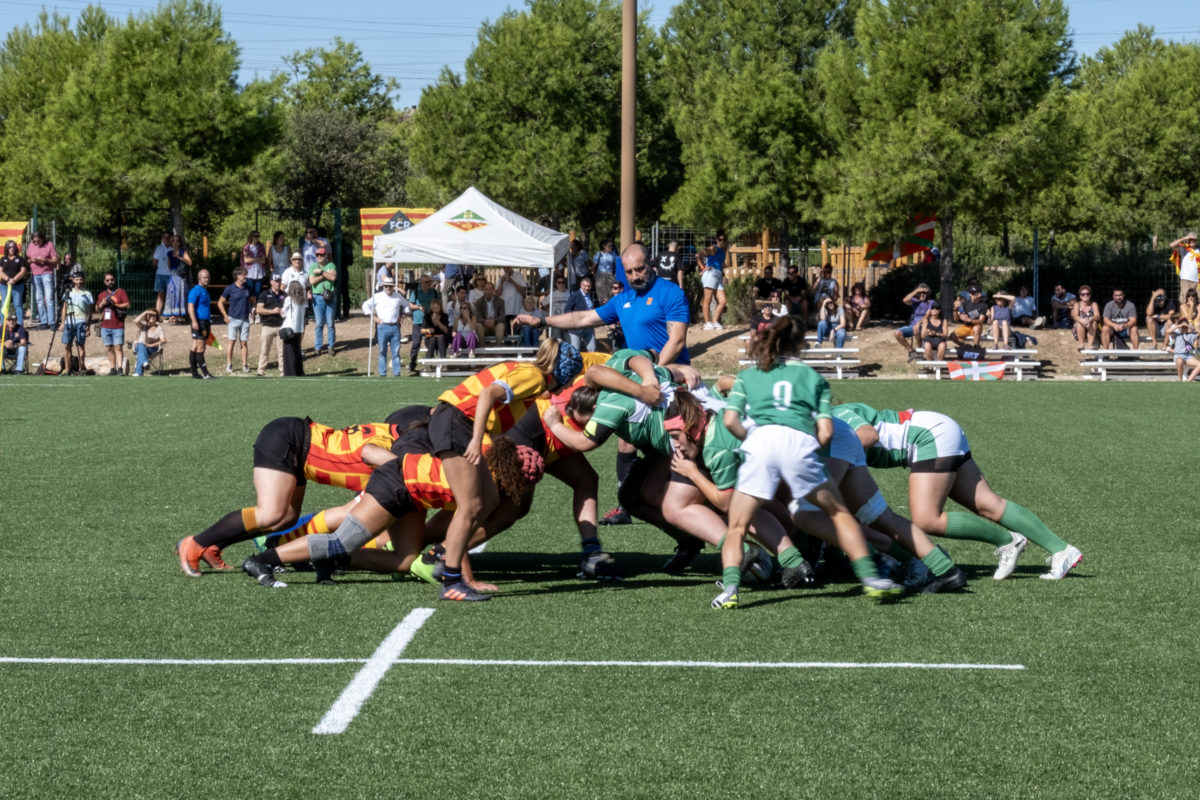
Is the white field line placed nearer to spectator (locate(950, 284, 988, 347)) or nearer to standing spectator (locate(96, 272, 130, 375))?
standing spectator (locate(96, 272, 130, 375))

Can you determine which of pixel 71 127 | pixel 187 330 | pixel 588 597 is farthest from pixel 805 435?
pixel 71 127

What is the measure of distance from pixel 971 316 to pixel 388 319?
426 inches

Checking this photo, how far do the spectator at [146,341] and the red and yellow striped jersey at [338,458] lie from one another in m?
18.5

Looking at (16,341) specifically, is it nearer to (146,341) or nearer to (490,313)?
(146,341)

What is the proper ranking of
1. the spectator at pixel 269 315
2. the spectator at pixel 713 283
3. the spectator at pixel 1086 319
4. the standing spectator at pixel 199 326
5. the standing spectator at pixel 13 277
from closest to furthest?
1. the standing spectator at pixel 199 326
2. the spectator at pixel 269 315
3. the standing spectator at pixel 13 277
4. the spectator at pixel 1086 319
5. the spectator at pixel 713 283

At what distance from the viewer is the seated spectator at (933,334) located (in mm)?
25984

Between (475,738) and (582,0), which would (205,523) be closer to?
(475,738)

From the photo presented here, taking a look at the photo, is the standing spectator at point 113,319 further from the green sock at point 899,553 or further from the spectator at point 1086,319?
the green sock at point 899,553

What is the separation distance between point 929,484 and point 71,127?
3049 centimetres

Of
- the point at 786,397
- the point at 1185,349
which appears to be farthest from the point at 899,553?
the point at 1185,349

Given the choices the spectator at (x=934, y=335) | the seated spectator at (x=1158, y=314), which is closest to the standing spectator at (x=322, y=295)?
the spectator at (x=934, y=335)

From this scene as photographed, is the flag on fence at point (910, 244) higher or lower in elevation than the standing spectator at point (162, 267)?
higher

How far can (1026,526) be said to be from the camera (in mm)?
7598

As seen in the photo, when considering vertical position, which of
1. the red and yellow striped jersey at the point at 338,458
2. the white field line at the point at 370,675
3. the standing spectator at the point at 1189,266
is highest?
the standing spectator at the point at 1189,266
